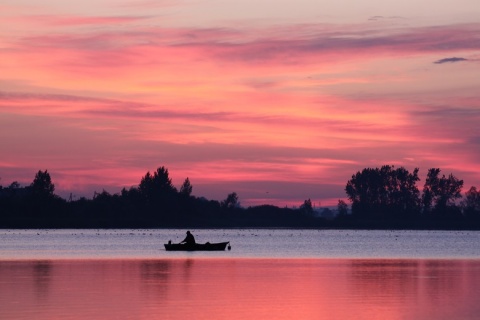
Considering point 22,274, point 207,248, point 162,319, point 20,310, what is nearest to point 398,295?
point 162,319

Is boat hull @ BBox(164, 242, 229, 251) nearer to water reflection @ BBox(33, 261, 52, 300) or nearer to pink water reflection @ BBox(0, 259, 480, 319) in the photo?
water reflection @ BBox(33, 261, 52, 300)

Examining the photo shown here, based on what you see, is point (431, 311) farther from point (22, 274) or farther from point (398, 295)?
point (22, 274)

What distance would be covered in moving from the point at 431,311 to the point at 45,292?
14.2 meters

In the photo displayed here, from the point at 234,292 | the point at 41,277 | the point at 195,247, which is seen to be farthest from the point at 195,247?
the point at 234,292

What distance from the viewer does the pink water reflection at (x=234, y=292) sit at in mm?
31438

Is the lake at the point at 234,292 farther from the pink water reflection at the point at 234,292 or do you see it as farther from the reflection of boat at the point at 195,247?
the reflection of boat at the point at 195,247

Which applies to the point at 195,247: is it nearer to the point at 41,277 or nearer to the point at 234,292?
the point at 41,277

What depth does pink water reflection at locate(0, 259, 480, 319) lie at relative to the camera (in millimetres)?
31438

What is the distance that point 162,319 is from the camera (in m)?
29.3

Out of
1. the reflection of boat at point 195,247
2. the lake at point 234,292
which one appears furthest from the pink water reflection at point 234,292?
the reflection of boat at point 195,247

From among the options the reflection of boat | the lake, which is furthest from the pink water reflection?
the reflection of boat

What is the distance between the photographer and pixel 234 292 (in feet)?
128

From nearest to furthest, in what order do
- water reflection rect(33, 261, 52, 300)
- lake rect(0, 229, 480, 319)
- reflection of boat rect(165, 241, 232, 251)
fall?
lake rect(0, 229, 480, 319) < water reflection rect(33, 261, 52, 300) < reflection of boat rect(165, 241, 232, 251)

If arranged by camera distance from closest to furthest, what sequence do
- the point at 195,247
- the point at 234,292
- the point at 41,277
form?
the point at 234,292, the point at 41,277, the point at 195,247
